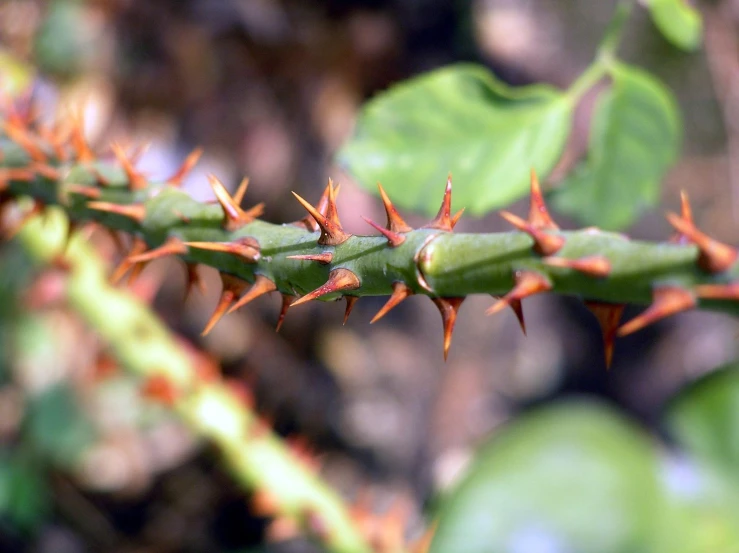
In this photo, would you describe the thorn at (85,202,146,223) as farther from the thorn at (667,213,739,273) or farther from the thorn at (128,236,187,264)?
the thorn at (667,213,739,273)

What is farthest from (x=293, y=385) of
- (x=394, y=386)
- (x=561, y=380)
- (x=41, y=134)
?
(x=41, y=134)

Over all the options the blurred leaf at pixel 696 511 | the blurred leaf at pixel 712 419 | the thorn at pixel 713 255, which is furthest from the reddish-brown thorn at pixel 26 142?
the blurred leaf at pixel 712 419

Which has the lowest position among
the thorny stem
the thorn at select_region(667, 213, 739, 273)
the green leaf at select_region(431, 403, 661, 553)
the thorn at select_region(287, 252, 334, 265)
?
the green leaf at select_region(431, 403, 661, 553)

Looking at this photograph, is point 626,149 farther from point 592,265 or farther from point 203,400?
point 203,400

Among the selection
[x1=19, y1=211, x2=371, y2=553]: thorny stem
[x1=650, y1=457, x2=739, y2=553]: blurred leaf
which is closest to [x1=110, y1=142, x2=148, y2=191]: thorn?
[x1=19, y1=211, x2=371, y2=553]: thorny stem

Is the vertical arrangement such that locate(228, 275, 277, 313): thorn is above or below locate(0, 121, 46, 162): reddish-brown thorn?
below

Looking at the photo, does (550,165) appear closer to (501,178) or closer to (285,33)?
(501,178)

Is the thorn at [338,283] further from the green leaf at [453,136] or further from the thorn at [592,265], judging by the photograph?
the green leaf at [453,136]

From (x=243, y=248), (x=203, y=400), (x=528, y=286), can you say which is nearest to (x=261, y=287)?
(x=243, y=248)

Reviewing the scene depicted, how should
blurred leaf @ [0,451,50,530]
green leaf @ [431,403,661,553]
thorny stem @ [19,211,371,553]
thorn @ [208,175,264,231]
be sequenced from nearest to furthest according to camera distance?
thorn @ [208,175,264,231] < thorny stem @ [19,211,371,553] < green leaf @ [431,403,661,553] < blurred leaf @ [0,451,50,530]
